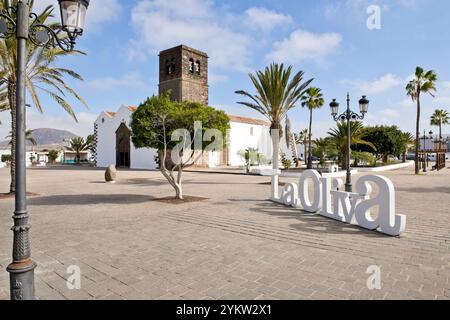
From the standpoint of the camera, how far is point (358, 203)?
283 inches

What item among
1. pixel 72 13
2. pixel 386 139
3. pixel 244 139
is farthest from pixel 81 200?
pixel 244 139

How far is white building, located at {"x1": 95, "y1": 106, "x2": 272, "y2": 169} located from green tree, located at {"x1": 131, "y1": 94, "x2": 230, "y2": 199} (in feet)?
86.5

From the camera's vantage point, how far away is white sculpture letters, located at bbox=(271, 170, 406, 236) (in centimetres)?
629

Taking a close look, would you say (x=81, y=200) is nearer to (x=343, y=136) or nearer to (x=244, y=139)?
(x=343, y=136)

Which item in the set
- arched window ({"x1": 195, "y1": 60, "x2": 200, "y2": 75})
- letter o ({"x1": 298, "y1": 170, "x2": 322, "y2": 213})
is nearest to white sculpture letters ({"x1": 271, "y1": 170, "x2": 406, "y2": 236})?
letter o ({"x1": 298, "y1": 170, "x2": 322, "y2": 213})

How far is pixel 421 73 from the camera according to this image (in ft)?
76.8

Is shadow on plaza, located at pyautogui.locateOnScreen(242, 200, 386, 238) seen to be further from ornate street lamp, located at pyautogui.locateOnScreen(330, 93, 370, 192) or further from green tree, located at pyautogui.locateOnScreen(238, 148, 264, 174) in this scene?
green tree, located at pyautogui.locateOnScreen(238, 148, 264, 174)

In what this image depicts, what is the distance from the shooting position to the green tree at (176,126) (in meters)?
10.3

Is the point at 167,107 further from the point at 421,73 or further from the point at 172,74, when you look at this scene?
the point at 172,74

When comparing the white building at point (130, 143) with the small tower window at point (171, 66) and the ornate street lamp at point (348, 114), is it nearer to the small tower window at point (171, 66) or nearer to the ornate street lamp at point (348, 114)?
the small tower window at point (171, 66)

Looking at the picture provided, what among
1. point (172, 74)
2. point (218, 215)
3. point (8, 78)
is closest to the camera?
point (218, 215)
